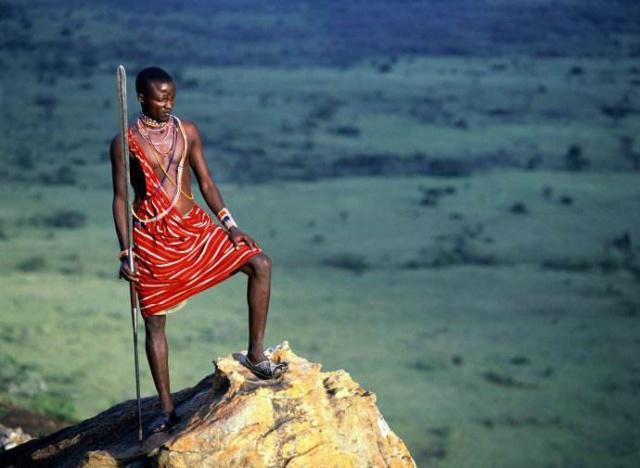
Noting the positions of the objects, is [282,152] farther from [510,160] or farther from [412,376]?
[412,376]

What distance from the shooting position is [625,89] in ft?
121

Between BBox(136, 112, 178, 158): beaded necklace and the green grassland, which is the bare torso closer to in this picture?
BBox(136, 112, 178, 158): beaded necklace

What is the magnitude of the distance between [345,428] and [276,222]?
16850mm

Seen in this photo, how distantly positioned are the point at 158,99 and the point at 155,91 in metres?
0.05

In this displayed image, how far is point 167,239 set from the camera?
6.48 metres

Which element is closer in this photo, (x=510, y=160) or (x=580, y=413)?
(x=580, y=413)

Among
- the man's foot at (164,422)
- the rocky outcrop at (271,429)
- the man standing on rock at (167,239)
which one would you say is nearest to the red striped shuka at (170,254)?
the man standing on rock at (167,239)

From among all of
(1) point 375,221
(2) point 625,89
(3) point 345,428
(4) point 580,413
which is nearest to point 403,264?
(1) point 375,221

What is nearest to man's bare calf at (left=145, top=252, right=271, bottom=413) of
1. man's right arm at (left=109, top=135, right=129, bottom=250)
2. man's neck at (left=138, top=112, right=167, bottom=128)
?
man's right arm at (left=109, top=135, right=129, bottom=250)

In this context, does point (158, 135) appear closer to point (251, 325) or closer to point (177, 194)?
point (177, 194)

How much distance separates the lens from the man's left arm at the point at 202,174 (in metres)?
6.52

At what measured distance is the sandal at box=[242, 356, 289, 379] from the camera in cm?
658

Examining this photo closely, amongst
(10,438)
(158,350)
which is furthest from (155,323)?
(10,438)

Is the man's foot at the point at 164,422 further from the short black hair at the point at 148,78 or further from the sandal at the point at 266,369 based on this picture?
the short black hair at the point at 148,78
